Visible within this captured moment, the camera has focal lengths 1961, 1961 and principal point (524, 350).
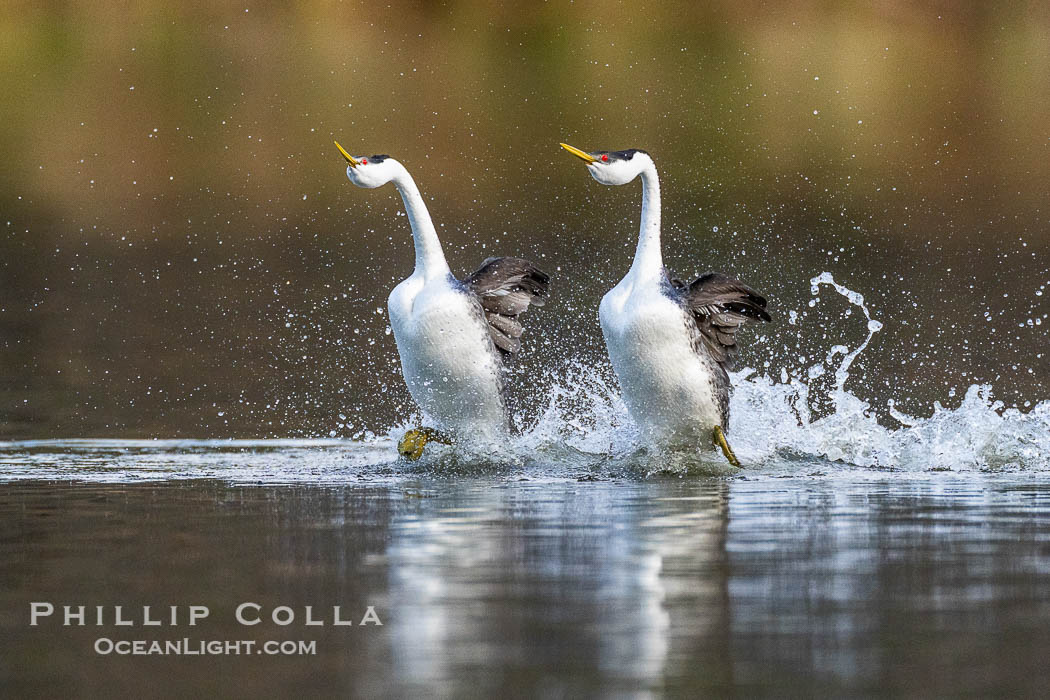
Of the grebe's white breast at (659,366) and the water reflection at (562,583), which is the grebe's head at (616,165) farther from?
the water reflection at (562,583)

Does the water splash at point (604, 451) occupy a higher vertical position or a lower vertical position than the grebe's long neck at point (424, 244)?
lower

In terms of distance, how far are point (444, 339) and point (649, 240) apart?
136 cm

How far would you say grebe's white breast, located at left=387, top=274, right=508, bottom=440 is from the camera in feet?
38.6

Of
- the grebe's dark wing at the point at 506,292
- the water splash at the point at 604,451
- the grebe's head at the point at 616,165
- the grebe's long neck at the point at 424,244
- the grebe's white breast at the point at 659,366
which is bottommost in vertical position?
the water splash at the point at 604,451

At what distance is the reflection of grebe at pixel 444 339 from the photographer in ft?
38.6

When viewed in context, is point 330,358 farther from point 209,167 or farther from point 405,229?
point 209,167

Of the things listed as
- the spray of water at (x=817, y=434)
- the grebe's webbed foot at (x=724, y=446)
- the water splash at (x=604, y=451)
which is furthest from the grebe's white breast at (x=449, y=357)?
the grebe's webbed foot at (x=724, y=446)

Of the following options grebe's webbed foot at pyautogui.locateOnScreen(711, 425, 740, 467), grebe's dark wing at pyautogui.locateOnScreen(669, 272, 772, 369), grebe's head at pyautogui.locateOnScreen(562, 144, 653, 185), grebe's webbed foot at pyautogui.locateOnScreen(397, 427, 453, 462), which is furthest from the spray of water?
grebe's head at pyautogui.locateOnScreen(562, 144, 653, 185)

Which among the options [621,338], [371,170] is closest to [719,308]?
[621,338]

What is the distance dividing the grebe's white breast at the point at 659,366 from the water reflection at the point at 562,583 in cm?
142

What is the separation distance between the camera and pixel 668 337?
11.4 meters

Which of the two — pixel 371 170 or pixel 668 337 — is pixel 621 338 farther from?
pixel 371 170

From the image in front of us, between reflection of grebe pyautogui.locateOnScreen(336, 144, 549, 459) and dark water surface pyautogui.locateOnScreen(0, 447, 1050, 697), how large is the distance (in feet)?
5.32

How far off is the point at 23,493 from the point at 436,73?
104 feet
